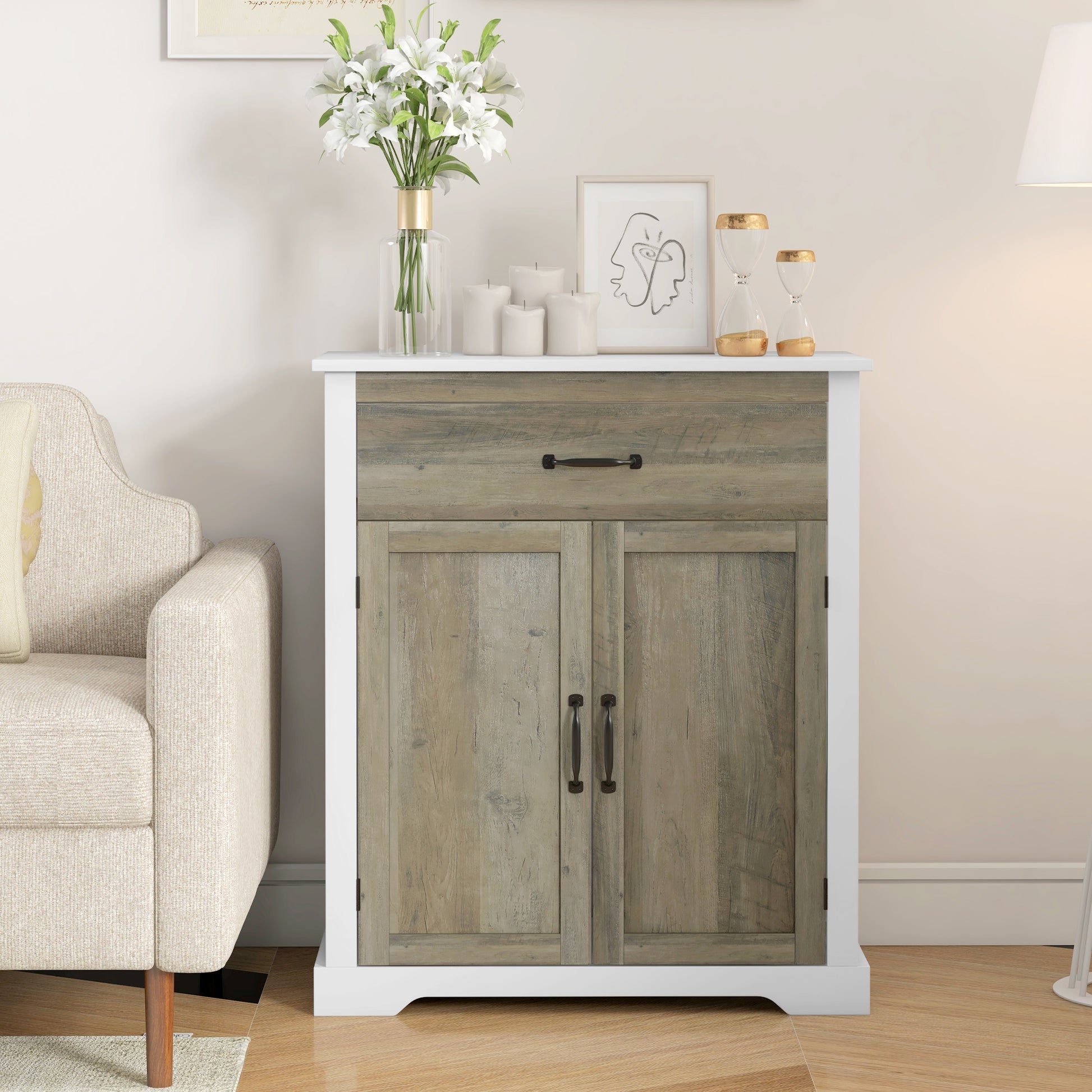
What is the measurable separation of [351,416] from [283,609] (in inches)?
22.6

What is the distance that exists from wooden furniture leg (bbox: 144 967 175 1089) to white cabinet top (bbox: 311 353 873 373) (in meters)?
0.91

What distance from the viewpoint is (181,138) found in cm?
220

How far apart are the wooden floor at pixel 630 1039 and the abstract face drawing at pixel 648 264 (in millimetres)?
1174

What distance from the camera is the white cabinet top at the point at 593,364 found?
182cm

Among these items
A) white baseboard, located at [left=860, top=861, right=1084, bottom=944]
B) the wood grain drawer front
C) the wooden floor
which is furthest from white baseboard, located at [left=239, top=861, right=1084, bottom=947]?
the wood grain drawer front

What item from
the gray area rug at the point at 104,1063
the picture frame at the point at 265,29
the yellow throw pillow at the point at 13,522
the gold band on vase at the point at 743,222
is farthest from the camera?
the picture frame at the point at 265,29

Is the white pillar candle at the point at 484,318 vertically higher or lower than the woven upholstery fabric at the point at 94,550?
higher

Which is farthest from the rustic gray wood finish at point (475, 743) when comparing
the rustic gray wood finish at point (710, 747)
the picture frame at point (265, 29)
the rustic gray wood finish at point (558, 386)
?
the picture frame at point (265, 29)

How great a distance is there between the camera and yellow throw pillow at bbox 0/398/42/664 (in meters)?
1.81

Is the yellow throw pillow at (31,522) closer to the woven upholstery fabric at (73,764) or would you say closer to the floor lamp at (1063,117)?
the woven upholstery fabric at (73,764)

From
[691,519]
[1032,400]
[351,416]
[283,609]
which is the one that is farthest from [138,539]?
[1032,400]

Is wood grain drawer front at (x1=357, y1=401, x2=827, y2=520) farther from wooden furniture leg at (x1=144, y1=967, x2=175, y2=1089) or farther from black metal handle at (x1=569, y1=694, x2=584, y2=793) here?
wooden furniture leg at (x1=144, y1=967, x2=175, y2=1089)

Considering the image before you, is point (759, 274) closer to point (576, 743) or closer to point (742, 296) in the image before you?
point (742, 296)

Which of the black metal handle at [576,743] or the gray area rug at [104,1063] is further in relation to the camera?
the black metal handle at [576,743]
